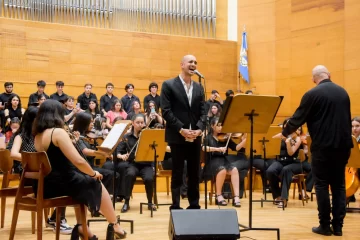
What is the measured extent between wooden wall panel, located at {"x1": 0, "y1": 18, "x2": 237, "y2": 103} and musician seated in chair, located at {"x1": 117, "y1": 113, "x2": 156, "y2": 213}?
→ 4.18m

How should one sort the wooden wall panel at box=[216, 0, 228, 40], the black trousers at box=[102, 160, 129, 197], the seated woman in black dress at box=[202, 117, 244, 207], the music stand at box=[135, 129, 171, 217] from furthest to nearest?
the wooden wall panel at box=[216, 0, 228, 40]
the seated woman in black dress at box=[202, 117, 244, 207]
the black trousers at box=[102, 160, 129, 197]
the music stand at box=[135, 129, 171, 217]

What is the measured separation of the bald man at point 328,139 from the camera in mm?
4426

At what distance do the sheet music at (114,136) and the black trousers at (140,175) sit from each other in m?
1.81

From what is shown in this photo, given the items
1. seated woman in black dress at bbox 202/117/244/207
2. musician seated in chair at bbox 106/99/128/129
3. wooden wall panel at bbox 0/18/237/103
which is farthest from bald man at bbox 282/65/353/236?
wooden wall panel at bbox 0/18/237/103

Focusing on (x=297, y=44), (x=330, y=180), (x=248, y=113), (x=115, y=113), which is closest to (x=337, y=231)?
(x=330, y=180)

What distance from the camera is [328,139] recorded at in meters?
4.41

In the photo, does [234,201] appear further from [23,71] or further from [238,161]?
[23,71]

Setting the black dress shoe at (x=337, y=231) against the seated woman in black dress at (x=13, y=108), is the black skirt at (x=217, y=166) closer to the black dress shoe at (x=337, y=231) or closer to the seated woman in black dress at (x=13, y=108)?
the black dress shoe at (x=337, y=231)

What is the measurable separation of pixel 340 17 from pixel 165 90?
19.5 feet

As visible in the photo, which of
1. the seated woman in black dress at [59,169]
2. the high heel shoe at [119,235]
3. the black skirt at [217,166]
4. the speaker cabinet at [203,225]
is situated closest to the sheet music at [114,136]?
the seated woman in black dress at [59,169]

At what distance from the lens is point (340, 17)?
9.48m

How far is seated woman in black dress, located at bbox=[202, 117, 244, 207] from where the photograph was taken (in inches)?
257

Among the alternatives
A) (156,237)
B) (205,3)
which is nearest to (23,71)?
(205,3)

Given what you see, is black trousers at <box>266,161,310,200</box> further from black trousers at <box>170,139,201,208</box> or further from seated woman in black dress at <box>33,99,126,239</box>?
seated woman in black dress at <box>33,99,126,239</box>
